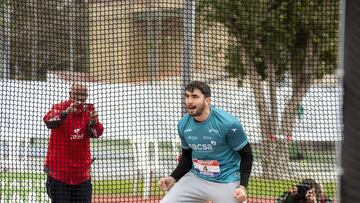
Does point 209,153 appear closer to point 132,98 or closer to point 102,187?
point 132,98

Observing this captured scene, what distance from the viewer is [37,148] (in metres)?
8.08

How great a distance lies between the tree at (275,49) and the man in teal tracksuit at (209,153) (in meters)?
3.07

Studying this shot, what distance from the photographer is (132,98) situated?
8305 millimetres

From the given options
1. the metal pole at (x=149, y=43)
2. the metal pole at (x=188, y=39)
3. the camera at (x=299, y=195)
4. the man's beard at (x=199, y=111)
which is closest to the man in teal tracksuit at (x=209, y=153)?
the man's beard at (x=199, y=111)

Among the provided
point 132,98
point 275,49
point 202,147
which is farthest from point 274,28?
point 202,147

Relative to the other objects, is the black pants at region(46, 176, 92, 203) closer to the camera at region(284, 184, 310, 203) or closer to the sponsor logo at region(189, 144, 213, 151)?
the sponsor logo at region(189, 144, 213, 151)

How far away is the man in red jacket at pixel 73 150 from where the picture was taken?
6.02 metres

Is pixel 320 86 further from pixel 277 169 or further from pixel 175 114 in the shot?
pixel 175 114

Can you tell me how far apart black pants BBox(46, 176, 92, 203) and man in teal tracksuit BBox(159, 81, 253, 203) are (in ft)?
3.70

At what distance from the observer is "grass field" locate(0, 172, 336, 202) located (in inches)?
287

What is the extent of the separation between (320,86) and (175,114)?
214 cm

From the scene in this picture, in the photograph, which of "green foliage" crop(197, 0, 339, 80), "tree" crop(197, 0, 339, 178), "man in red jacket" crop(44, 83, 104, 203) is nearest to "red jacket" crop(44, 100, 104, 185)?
"man in red jacket" crop(44, 83, 104, 203)

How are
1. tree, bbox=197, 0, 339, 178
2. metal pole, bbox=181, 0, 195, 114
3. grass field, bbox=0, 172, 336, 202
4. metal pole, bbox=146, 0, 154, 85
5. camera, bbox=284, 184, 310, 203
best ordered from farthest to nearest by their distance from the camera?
tree, bbox=197, 0, 339, 178 → metal pole, bbox=146, 0, 154, 85 → grass field, bbox=0, 172, 336, 202 → metal pole, bbox=181, 0, 195, 114 → camera, bbox=284, 184, 310, 203

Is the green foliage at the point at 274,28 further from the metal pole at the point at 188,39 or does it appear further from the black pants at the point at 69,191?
the black pants at the point at 69,191
